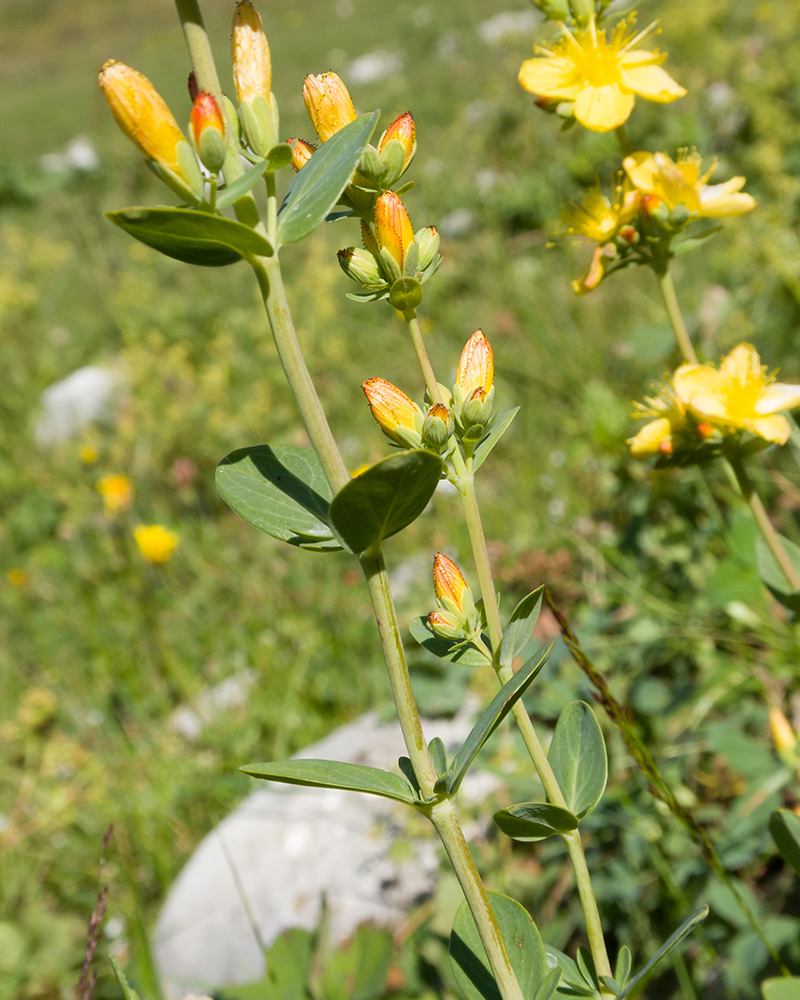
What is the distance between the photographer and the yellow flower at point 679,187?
92cm

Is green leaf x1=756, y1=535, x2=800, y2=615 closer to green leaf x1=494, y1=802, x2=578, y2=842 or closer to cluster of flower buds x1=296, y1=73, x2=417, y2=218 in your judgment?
green leaf x1=494, y1=802, x2=578, y2=842

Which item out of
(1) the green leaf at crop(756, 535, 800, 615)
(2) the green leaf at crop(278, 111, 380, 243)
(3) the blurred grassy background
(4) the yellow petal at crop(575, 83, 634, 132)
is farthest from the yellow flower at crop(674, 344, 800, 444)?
(3) the blurred grassy background

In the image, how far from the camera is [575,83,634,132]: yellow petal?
874 mm

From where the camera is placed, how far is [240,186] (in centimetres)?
51

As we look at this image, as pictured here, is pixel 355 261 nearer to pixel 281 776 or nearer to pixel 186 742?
pixel 281 776

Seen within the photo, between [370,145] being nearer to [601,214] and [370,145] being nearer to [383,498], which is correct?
[383,498]

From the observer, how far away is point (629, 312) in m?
3.06

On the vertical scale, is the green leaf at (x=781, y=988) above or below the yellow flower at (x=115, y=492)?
above

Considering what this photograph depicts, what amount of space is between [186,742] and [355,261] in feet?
6.39

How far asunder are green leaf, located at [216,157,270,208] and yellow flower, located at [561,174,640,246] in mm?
554

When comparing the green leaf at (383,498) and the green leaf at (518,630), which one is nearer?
the green leaf at (383,498)

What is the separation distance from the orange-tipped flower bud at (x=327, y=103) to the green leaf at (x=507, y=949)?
2.07 feet

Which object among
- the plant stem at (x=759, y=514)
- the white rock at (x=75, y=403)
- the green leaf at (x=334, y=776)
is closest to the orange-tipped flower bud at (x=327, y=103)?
the green leaf at (x=334, y=776)

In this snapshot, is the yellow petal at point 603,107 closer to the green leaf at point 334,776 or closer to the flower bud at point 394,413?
the flower bud at point 394,413
